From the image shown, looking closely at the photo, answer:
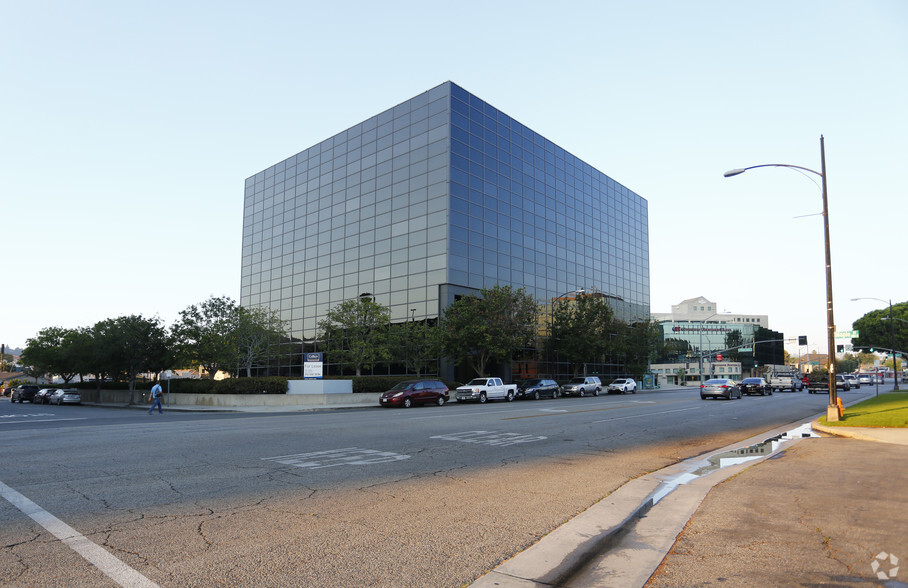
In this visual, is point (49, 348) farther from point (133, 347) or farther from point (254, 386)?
point (254, 386)

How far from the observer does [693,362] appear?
446 ft

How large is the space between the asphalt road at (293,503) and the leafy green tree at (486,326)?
28257mm

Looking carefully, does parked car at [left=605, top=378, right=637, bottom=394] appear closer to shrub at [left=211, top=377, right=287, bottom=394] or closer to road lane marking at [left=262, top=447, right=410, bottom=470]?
shrub at [left=211, top=377, right=287, bottom=394]

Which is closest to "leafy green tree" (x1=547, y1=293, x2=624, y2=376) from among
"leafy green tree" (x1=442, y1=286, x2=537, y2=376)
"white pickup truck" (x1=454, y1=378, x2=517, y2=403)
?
"leafy green tree" (x1=442, y1=286, x2=537, y2=376)

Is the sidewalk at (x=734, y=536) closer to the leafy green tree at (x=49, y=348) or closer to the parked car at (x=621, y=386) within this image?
the parked car at (x=621, y=386)

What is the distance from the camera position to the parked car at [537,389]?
42156mm

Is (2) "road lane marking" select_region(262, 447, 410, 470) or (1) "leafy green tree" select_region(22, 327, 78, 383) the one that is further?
(1) "leafy green tree" select_region(22, 327, 78, 383)

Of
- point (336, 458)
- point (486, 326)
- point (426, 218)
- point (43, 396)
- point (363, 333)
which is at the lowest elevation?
point (43, 396)

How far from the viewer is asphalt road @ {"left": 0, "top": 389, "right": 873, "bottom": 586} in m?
4.50

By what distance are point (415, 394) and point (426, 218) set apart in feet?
65.8

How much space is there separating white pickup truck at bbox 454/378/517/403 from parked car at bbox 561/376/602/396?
7.41 meters

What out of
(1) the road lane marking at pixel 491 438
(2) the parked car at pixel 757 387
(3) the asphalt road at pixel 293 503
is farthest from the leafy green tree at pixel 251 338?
(2) the parked car at pixel 757 387

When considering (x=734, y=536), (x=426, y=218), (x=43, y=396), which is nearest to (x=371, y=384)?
(x=426, y=218)

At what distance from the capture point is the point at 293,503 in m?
6.70
